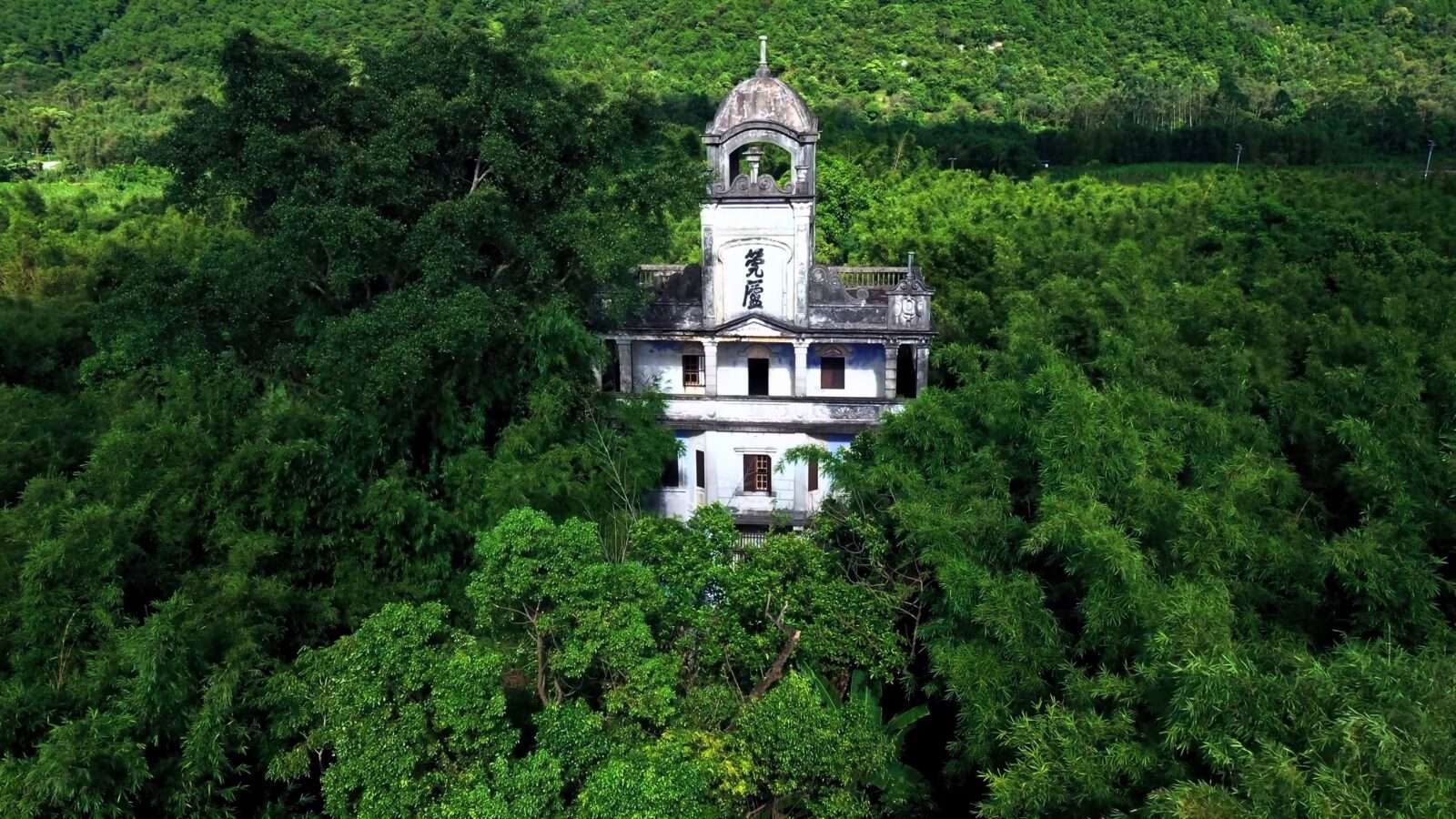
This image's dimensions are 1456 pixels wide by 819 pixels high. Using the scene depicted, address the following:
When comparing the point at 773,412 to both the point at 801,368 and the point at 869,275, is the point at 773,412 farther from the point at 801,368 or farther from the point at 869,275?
the point at 869,275

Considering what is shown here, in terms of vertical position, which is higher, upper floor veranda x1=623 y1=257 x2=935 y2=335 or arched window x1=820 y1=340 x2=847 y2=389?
upper floor veranda x1=623 y1=257 x2=935 y2=335

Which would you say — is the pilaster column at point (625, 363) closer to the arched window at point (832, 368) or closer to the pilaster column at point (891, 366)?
the arched window at point (832, 368)

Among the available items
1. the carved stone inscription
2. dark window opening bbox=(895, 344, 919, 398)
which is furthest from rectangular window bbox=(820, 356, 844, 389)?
dark window opening bbox=(895, 344, 919, 398)

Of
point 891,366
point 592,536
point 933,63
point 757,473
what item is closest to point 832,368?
point 891,366

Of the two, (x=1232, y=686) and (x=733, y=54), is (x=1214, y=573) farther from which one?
(x=733, y=54)

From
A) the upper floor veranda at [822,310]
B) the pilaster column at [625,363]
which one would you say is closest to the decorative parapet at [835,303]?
the upper floor veranda at [822,310]

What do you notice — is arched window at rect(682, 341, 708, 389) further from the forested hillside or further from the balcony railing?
the forested hillside
